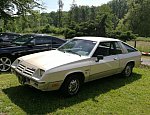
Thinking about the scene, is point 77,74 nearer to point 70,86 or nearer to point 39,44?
point 70,86

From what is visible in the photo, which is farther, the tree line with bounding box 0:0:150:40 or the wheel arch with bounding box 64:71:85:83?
the tree line with bounding box 0:0:150:40

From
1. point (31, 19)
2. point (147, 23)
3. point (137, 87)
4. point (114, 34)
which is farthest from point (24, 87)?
point (147, 23)

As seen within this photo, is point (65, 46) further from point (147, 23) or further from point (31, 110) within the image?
point (147, 23)

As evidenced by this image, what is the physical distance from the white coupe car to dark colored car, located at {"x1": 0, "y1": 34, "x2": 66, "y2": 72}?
2420mm

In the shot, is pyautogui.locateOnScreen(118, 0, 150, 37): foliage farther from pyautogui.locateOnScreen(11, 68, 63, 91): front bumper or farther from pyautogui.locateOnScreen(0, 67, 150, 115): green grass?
pyautogui.locateOnScreen(11, 68, 63, 91): front bumper

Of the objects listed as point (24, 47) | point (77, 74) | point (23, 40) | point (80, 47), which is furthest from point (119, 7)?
point (77, 74)

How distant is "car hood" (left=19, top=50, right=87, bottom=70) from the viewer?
5748 mm

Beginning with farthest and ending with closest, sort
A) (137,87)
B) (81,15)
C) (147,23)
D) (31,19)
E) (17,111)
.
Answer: (81,15), (147,23), (31,19), (137,87), (17,111)

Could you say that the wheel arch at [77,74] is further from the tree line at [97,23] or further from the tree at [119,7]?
the tree at [119,7]

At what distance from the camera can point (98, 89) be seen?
702cm

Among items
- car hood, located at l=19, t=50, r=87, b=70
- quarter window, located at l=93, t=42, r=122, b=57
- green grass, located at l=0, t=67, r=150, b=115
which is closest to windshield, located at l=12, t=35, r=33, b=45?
green grass, located at l=0, t=67, r=150, b=115

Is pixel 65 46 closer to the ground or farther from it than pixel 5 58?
farther from it

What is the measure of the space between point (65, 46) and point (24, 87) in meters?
1.78

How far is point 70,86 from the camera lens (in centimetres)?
606
